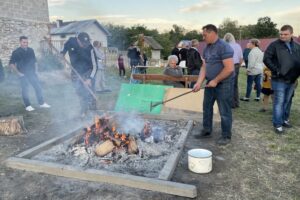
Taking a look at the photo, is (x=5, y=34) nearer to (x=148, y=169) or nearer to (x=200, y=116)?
(x=200, y=116)

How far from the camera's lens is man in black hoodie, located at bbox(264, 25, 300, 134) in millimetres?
5465

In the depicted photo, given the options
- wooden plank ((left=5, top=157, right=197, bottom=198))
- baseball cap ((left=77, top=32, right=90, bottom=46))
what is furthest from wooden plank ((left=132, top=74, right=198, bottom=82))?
wooden plank ((left=5, top=157, right=197, bottom=198))

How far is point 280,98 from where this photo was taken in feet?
18.5

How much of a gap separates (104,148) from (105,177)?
0.76 metres

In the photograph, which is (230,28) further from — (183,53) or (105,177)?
(105,177)

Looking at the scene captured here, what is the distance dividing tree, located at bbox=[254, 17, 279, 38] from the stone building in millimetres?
48972

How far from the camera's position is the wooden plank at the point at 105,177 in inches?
135

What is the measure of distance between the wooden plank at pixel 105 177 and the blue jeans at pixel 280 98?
124 inches

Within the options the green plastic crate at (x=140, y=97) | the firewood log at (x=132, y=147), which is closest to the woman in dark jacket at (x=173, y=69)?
the green plastic crate at (x=140, y=97)

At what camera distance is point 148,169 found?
4031 millimetres

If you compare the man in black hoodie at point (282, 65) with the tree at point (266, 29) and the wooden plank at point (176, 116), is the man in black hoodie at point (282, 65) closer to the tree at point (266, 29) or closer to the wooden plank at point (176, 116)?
the wooden plank at point (176, 116)

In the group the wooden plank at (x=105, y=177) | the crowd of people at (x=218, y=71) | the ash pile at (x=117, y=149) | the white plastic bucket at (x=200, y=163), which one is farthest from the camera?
the crowd of people at (x=218, y=71)

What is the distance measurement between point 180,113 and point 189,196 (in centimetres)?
365

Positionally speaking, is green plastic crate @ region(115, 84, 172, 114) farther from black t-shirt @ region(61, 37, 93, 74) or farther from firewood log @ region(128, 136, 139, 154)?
firewood log @ region(128, 136, 139, 154)
